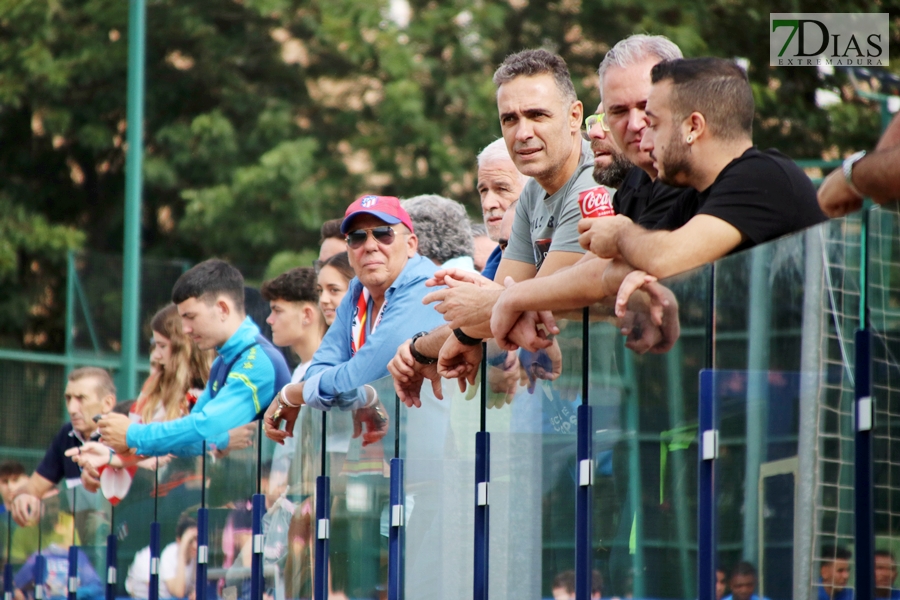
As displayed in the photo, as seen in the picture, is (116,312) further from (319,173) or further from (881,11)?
(881,11)

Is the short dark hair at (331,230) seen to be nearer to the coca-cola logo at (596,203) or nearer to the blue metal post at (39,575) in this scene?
the coca-cola logo at (596,203)

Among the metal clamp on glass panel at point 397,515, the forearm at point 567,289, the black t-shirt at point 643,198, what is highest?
the black t-shirt at point 643,198

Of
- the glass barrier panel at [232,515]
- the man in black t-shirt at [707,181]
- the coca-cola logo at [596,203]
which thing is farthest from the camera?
the glass barrier panel at [232,515]

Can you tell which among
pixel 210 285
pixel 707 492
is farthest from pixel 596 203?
pixel 210 285

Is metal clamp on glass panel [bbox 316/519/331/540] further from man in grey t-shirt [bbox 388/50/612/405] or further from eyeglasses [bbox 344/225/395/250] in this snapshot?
eyeglasses [bbox 344/225/395/250]

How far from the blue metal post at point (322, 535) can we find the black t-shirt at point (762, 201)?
102 inches

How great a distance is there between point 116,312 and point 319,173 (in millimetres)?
4767

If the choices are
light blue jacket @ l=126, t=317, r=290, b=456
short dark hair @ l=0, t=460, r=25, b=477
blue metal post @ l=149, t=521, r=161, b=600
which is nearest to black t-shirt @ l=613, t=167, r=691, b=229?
light blue jacket @ l=126, t=317, r=290, b=456

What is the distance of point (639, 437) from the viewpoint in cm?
344

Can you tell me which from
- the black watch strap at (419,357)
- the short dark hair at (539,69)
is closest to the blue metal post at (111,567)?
the black watch strap at (419,357)

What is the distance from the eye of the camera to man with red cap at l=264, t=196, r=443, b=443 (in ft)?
17.0

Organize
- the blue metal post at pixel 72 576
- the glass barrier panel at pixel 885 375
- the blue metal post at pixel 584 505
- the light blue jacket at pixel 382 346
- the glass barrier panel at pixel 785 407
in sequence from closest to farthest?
1. the glass barrier panel at pixel 885 375
2. the glass barrier panel at pixel 785 407
3. the blue metal post at pixel 584 505
4. the light blue jacket at pixel 382 346
5. the blue metal post at pixel 72 576

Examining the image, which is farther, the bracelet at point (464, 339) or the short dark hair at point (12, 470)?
the short dark hair at point (12, 470)

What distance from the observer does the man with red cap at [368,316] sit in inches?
204
